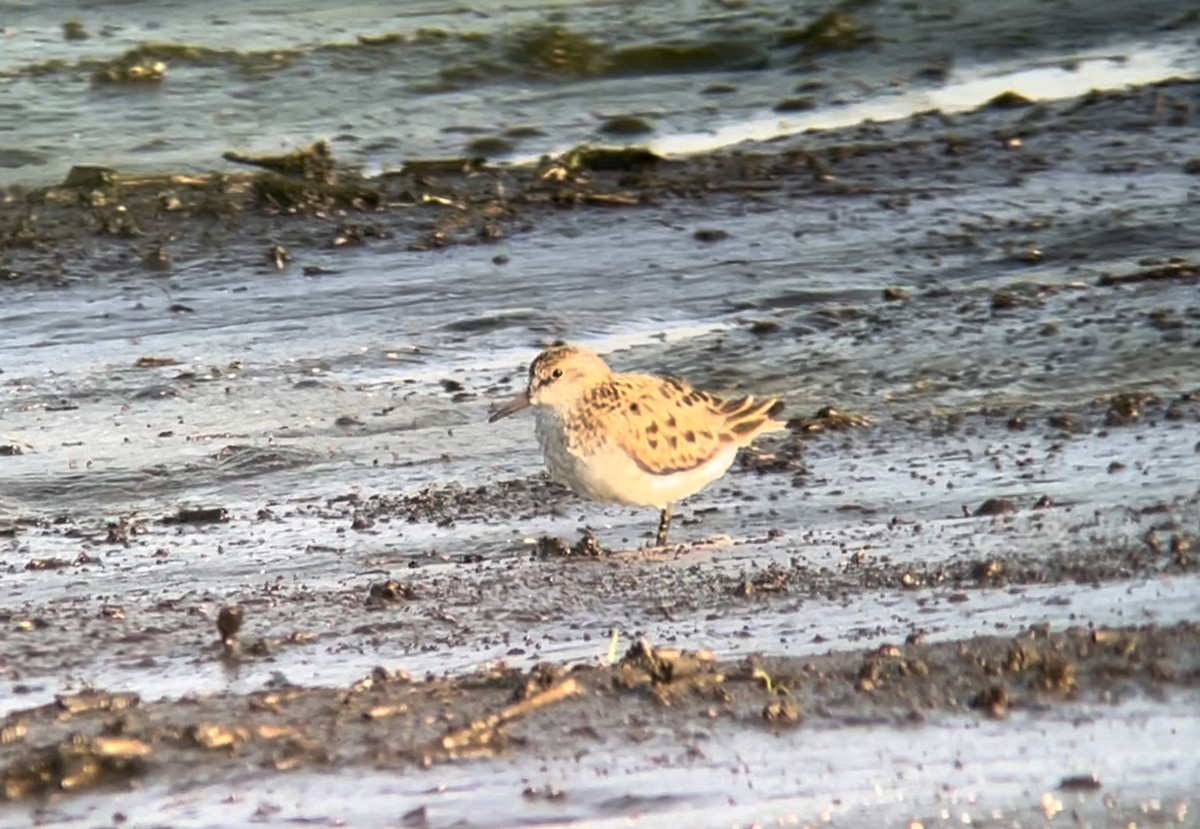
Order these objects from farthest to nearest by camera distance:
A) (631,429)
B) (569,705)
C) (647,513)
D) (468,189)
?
1. (468,189)
2. (647,513)
3. (631,429)
4. (569,705)

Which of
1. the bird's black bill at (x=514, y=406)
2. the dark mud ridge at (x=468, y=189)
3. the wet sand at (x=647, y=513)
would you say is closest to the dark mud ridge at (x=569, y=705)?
the wet sand at (x=647, y=513)

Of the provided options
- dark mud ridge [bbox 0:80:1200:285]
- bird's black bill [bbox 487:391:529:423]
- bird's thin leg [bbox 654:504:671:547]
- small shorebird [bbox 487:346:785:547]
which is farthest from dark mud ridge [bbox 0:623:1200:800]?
dark mud ridge [bbox 0:80:1200:285]

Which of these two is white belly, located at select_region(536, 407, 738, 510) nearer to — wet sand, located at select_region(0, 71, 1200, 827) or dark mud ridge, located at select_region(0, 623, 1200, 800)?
wet sand, located at select_region(0, 71, 1200, 827)

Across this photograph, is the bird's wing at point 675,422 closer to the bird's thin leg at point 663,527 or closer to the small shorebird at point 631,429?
the small shorebird at point 631,429

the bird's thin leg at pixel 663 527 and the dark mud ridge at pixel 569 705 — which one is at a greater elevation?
the dark mud ridge at pixel 569 705

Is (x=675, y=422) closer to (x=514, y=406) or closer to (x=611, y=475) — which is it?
(x=611, y=475)

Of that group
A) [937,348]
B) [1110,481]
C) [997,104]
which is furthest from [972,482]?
[997,104]

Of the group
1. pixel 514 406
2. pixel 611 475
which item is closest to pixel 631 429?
pixel 611 475
